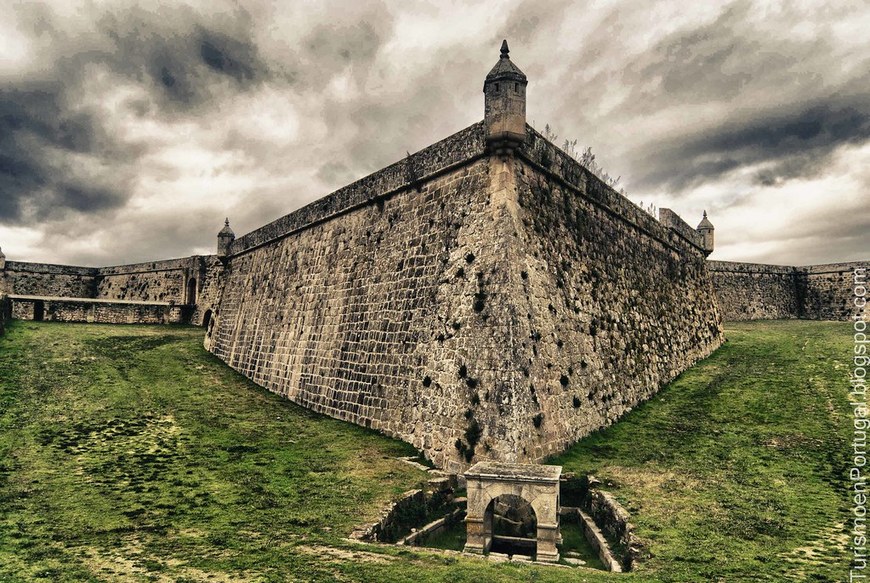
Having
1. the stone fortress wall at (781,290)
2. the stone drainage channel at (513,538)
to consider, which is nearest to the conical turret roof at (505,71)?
the stone drainage channel at (513,538)

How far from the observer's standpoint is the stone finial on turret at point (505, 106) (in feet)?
44.2

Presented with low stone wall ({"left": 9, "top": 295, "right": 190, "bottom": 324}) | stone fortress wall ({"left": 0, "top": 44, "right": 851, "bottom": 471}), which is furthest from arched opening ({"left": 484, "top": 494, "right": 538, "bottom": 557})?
low stone wall ({"left": 9, "top": 295, "right": 190, "bottom": 324})

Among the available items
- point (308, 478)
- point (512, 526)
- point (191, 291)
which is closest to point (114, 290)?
point (191, 291)

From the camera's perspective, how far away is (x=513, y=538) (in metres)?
9.76

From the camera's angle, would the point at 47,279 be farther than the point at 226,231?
Yes

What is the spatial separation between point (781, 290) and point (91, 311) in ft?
156

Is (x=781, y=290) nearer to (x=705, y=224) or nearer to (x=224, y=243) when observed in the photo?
(x=705, y=224)

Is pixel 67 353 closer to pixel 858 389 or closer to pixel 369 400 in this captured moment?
pixel 369 400

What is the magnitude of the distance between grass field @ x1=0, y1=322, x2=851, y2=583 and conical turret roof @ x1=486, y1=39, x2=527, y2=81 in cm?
993

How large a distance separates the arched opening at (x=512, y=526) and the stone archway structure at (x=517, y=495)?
0.22m

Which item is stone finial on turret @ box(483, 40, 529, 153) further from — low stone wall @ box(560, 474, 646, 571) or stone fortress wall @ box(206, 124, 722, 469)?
low stone wall @ box(560, 474, 646, 571)

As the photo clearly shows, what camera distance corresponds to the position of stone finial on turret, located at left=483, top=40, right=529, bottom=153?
13461 mm

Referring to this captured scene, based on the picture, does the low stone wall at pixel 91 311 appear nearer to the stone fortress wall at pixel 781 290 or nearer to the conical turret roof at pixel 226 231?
the conical turret roof at pixel 226 231

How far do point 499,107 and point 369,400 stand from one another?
9.34 metres
